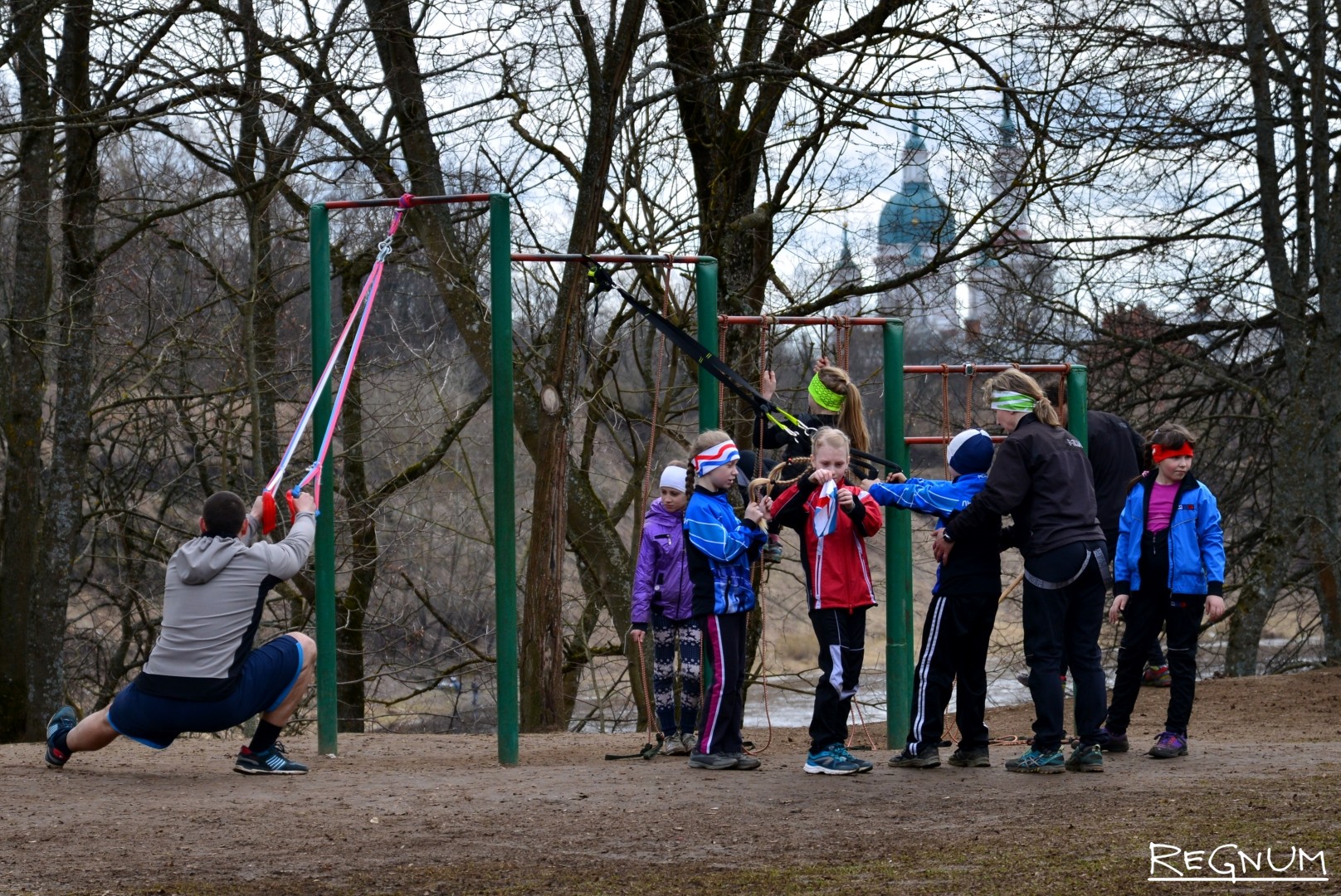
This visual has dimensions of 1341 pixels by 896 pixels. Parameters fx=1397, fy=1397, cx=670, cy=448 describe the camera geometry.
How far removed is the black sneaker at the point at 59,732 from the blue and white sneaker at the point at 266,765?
73 cm

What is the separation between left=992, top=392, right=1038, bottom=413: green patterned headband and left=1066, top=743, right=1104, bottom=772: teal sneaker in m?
1.49

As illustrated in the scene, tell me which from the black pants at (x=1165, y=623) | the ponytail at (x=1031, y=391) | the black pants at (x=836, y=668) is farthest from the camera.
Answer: the black pants at (x=1165, y=623)

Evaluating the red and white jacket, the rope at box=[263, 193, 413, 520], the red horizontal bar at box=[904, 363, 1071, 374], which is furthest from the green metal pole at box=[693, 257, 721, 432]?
the rope at box=[263, 193, 413, 520]

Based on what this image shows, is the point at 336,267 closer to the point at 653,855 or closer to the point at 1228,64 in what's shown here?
the point at 1228,64

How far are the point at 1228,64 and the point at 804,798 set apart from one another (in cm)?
1020

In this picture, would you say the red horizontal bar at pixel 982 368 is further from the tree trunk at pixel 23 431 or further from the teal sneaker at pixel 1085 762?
the tree trunk at pixel 23 431

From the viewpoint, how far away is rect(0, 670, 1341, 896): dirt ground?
3.94m

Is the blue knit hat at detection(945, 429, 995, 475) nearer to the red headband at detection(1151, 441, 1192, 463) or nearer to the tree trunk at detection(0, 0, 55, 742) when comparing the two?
the red headband at detection(1151, 441, 1192, 463)

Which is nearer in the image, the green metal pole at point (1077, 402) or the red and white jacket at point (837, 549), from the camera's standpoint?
the red and white jacket at point (837, 549)

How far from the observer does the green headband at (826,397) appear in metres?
6.96

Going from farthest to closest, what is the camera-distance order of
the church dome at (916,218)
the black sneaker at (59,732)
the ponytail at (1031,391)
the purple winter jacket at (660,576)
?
the church dome at (916,218) < the purple winter jacket at (660,576) < the black sneaker at (59,732) < the ponytail at (1031,391)

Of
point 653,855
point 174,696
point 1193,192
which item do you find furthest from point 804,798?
point 1193,192

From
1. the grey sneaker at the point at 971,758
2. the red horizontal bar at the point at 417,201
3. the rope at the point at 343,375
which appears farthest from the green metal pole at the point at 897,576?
the rope at the point at 343,375

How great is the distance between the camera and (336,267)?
46.2 feet
